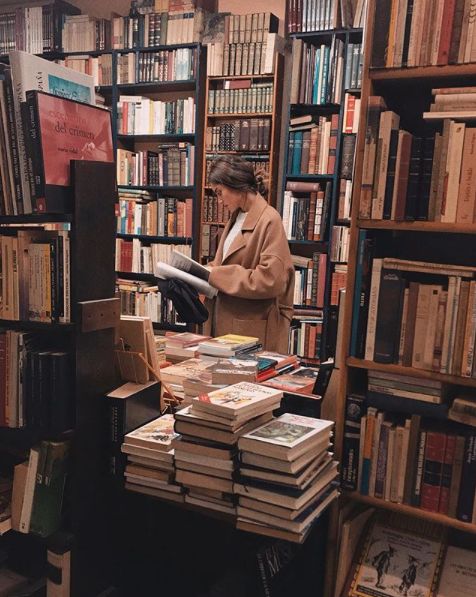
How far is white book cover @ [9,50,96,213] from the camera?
1550 mm

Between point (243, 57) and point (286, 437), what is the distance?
3.14m

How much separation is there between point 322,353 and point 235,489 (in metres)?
2.48

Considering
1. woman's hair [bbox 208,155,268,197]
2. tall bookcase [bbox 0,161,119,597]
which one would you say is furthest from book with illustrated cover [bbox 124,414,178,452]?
woman's hair [bbox 208,155,268,197]

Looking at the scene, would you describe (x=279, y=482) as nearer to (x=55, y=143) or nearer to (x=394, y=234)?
(x=394, y=234)

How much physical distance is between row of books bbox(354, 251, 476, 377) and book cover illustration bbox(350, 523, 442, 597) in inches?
21.9

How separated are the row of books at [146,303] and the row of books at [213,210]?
2.21 feet

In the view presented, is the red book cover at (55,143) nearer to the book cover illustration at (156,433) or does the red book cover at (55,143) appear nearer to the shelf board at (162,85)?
the book cover illustration at (156,433)

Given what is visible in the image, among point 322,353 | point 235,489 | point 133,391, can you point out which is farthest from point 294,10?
point 235,489

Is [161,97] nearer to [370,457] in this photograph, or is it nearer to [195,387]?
[195,387]

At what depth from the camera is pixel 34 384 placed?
5.43 feet

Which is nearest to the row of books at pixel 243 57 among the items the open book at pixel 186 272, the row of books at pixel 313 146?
the row of books at pixel 313 146

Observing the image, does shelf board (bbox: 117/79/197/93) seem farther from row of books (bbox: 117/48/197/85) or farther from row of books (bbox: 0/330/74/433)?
row of books (bbox: 0/330/74/433)

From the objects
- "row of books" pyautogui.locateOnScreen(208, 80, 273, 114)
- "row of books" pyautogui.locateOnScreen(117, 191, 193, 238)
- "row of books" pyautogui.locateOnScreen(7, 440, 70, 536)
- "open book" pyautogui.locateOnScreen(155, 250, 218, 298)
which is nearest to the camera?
"row of books" pyautogui.locateOnScreen(7, 440, 70, 536)

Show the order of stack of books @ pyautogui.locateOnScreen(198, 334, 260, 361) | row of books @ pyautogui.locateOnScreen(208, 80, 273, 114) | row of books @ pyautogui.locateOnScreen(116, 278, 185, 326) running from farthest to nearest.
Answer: row of books @ pyautogui.locateOnScreen(116, 278, 185, 326)
row of books @ pyautogui.locateOnScreen(208, 80, 273, 114)
stack of books @ pyautogui.locateOnScreen(198, 334, 260, 361)
